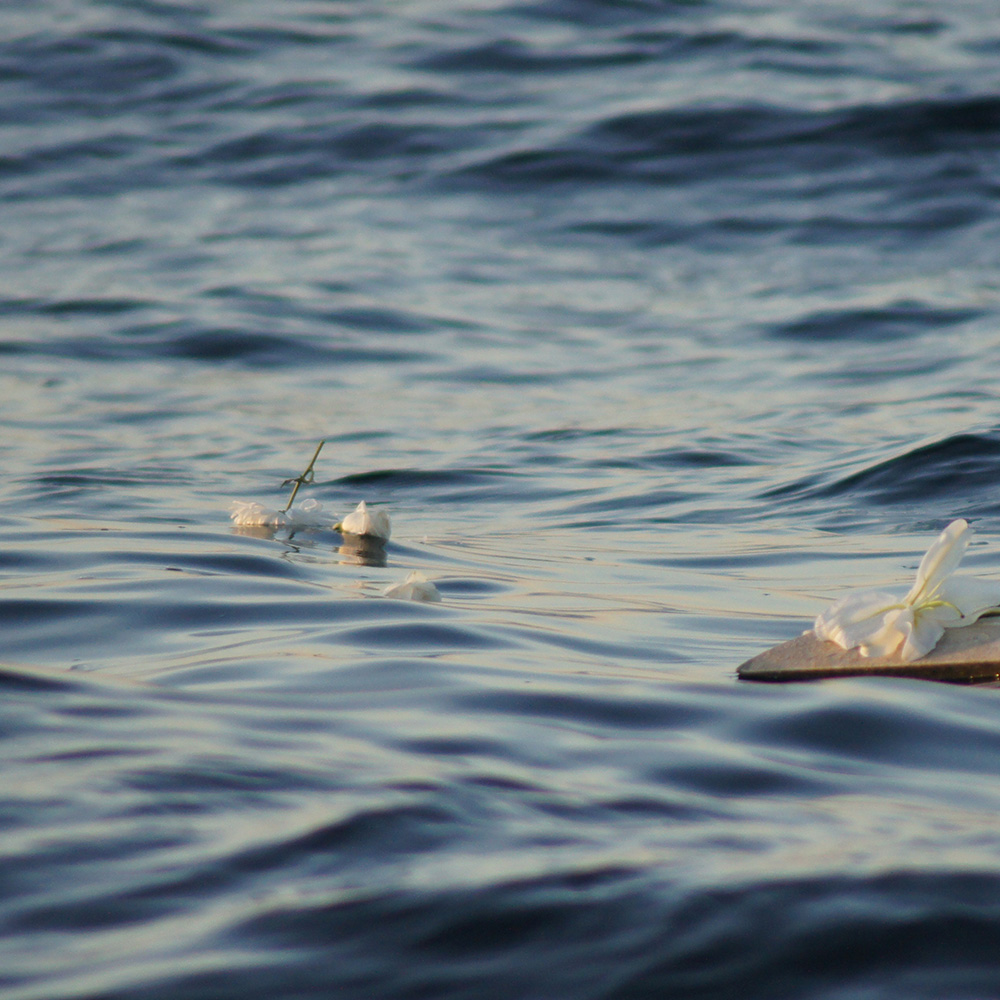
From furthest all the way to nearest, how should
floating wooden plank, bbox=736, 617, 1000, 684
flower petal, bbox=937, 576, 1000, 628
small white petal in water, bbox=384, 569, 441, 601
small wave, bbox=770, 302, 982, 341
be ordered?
small wave, bbox=770, 302, 982, 341 → small white petal in water, bbox=384, 569, 441, 601 → flower petal, bbox=937, 576, 1000, 628 → floating wooden plank, bbox=736, 617, 1000, 684

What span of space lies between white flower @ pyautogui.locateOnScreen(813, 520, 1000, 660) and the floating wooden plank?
2 centimetres

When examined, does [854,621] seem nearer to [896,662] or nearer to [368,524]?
[896,662]

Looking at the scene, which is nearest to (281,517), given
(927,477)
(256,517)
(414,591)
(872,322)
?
(256,517)

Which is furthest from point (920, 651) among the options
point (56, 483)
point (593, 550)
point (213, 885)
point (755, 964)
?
point (56, 483)

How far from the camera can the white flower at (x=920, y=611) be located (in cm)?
267

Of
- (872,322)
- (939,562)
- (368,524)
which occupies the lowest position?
(872,322)

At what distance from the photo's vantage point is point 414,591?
3453 millimetres

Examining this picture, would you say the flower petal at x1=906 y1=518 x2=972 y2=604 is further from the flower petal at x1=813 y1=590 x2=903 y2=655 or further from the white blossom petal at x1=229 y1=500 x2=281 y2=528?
the white blossom petal at x1=229 y1=500 x2=281 y2=528

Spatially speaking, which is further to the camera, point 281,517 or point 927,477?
point 927,477

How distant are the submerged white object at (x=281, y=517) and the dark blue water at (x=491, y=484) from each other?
20 cm

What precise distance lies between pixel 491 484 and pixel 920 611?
402 centimetres

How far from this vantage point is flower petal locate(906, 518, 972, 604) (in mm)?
2676

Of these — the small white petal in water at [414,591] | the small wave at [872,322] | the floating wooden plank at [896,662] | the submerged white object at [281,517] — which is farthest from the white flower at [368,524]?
the small wave at [872,322]

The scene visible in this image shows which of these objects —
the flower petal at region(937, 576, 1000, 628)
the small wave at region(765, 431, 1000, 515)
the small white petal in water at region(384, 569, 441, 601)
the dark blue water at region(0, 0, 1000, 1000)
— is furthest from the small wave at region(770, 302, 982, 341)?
the flower petal at region(937, 576, 1000, 628)
